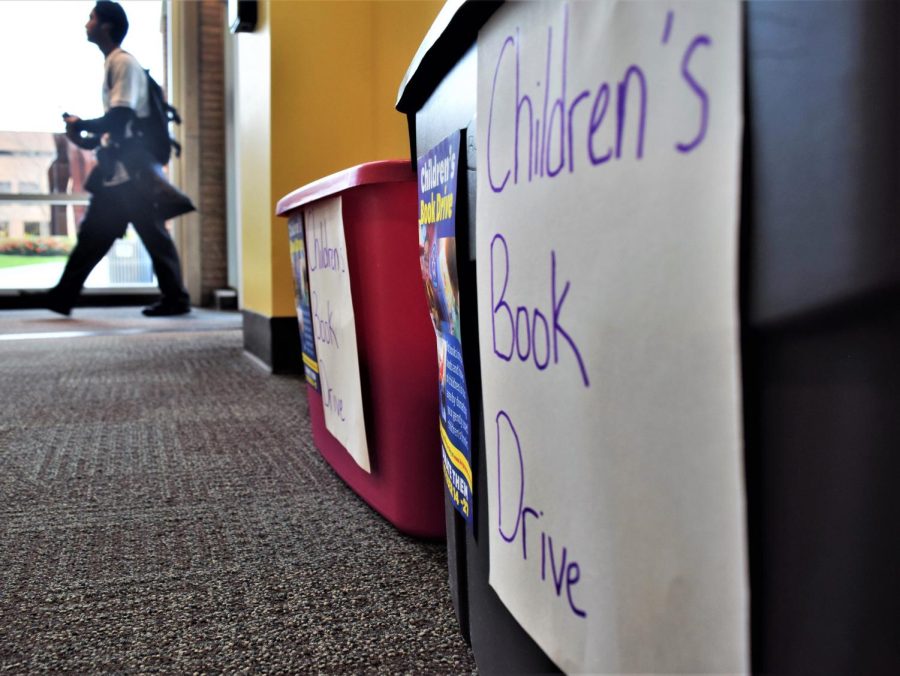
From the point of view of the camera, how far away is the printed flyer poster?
1.92ft

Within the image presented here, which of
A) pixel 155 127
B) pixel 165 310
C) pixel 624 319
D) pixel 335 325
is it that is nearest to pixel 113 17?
pixel 155 127

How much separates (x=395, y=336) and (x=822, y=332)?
722mm

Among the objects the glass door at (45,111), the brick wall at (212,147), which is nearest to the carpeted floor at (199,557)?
the brick wall at (212,147)

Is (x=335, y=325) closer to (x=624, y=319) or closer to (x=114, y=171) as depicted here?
(x=624, y=319)

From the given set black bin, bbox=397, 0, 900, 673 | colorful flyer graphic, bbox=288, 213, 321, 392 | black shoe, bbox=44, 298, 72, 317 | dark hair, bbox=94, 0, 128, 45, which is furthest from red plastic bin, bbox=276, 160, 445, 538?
black shoe, bbox=44, 298, 72, 317

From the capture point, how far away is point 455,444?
646 millimetres

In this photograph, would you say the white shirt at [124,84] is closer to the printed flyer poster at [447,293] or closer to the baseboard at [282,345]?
the baseboard at [282,345]

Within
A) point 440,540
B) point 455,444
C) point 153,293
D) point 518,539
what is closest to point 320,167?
point 440,540

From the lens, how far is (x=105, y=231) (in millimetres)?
4328

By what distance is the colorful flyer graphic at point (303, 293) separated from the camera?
4.10ft

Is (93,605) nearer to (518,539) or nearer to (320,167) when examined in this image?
(518,539)

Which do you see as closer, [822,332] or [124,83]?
[822,332]

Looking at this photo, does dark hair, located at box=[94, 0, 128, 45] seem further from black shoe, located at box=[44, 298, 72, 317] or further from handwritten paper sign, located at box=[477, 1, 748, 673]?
handwritten paper sign, located at box=[477, 1, 748, 673]

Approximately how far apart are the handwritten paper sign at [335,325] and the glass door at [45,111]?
494 cm
